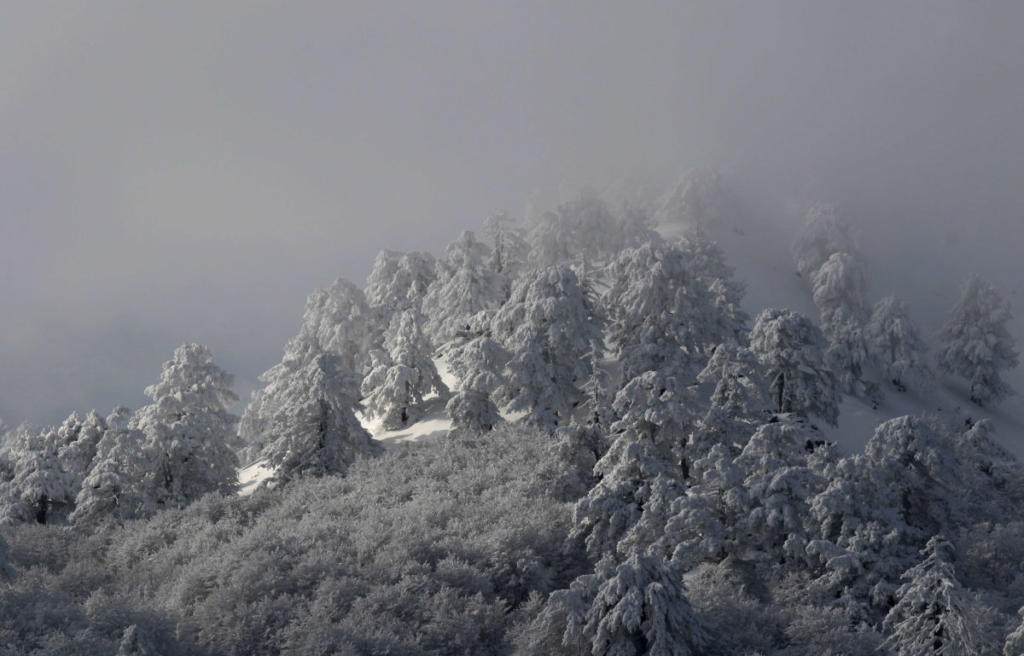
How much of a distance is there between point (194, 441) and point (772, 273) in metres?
68.1

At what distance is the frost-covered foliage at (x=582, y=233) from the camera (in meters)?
83.6

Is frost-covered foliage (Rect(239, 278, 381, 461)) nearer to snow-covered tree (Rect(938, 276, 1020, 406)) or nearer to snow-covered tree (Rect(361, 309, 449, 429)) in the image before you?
snow-covered tree (Rect(361, 309, 449, 429))

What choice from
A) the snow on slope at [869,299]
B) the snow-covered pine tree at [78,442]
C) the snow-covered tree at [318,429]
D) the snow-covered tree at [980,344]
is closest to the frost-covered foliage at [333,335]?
the snow-covered pine tree at [78,442]

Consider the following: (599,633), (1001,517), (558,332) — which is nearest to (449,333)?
(558,332)

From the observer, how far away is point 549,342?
4294cm

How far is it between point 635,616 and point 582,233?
6949cm

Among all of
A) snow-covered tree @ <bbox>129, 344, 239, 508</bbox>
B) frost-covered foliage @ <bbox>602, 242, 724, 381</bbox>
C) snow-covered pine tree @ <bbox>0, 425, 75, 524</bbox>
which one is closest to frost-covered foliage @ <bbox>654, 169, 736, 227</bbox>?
frost-covered foliage @ <bbox>602, 242, 724, 381</bbox>

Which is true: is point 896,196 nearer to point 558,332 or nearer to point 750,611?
point 558,332

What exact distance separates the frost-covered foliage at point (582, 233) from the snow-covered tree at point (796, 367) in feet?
Answer: 121

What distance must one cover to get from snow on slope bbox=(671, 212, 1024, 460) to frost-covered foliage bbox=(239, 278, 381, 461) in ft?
102

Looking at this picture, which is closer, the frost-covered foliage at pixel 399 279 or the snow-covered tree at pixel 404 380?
the snow-covered tree at pixel 404 380

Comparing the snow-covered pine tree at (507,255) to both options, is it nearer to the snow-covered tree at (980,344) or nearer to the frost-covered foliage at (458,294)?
the frost-covered foliage at (458,294)

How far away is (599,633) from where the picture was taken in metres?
18.5

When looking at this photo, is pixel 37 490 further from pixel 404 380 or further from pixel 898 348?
pixel 898 348
